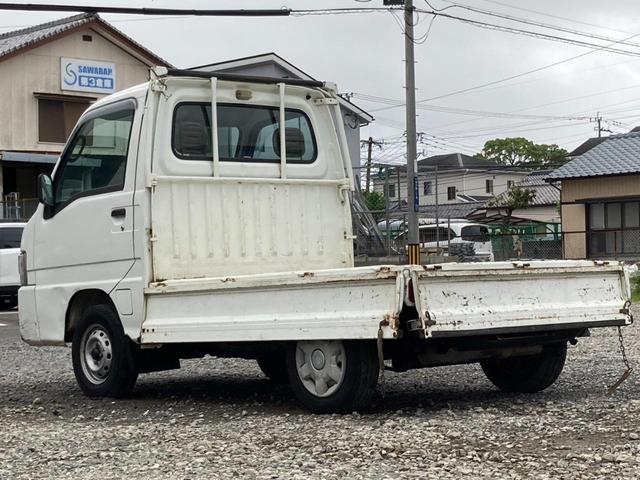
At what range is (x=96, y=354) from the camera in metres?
8.96

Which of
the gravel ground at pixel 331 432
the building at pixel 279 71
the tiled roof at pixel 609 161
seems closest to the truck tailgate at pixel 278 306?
the gravel ground at pixel 331 432

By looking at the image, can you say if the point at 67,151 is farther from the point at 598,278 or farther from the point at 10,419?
the point at 598,278

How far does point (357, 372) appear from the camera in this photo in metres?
7.12

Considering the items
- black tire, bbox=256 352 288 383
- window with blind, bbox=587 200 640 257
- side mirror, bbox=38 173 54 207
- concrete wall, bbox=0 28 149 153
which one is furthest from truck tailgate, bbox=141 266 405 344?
concrete wall, bbox=0 28 149 153

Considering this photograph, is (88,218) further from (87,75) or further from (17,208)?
(87,75)

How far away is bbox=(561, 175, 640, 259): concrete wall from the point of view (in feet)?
114

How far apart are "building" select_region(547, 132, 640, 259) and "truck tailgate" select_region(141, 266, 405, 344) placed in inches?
1057

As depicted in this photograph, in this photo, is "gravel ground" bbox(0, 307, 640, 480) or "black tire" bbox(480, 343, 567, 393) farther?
"black tire" bbox(480, 343, 567, 393)

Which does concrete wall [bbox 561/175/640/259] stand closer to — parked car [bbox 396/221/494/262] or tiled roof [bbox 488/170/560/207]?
parked car [bbox 396/221/494/262]

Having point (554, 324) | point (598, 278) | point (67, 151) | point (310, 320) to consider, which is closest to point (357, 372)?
point (310, 320)

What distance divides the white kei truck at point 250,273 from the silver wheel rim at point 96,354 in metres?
0.02

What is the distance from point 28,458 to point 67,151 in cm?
382

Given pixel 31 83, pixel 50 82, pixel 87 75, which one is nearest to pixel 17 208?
pixel 31 83

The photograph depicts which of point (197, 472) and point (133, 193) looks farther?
point (133, 193)
